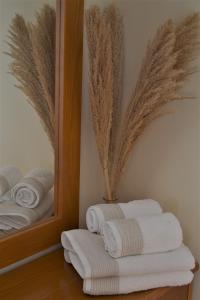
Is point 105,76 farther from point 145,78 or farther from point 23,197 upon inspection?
point 23,197

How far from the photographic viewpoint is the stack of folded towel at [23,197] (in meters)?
0.98

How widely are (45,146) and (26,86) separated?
20 cm

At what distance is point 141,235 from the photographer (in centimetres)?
94

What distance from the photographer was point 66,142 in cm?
113

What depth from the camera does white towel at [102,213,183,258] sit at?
920 mm

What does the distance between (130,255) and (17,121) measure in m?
0.50

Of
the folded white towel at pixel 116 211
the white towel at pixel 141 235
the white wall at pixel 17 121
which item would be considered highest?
the white wall at pixel 17 121

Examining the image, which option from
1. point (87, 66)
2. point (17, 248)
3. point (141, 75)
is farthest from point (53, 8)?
point (17, 248)

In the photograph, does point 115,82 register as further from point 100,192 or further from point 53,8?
point 100,192

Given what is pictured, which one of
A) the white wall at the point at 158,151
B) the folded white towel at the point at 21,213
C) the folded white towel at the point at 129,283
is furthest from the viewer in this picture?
the white wall at the point at 158,151

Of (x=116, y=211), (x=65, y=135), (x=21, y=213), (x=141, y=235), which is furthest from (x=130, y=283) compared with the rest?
(x=65, y=135)

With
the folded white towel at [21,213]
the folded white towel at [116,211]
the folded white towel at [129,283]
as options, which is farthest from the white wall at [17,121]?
the folded white towel at [129,283]

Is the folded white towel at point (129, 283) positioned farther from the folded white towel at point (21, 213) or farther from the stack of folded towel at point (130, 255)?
Answer: the folded white towel at point (21, 213)

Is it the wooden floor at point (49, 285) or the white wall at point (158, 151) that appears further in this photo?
the white wall at point (158, 151)
